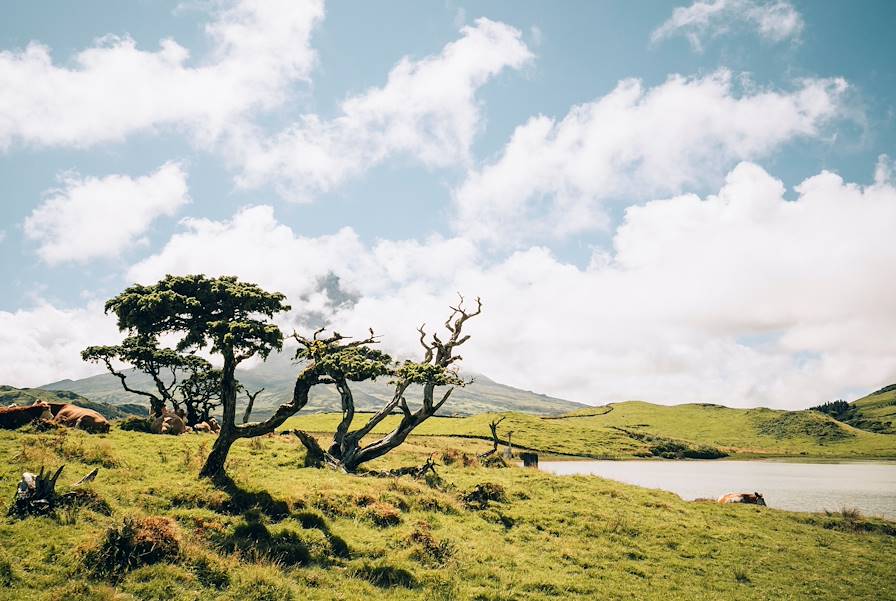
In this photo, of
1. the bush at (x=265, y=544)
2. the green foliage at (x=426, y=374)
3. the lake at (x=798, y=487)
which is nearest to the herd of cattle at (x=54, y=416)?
the green foliage at (x=426, y=374)

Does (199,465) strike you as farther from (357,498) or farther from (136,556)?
(136,556)

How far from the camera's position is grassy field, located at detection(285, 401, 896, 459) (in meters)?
106

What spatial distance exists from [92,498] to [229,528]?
5.31m

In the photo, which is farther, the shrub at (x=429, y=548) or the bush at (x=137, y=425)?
the bush at (x=137, y=425)

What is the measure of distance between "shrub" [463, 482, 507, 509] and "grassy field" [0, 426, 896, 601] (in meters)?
0.10

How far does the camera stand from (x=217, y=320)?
24844 millimetres

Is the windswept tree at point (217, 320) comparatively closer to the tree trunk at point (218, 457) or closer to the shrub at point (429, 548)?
the tree trunk at point (218, 457)

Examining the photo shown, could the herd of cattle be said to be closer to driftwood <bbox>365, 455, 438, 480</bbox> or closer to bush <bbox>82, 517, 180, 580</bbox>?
driftwood <bbox>365, 455, 438, 480</bbox>

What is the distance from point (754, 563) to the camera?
22.3m

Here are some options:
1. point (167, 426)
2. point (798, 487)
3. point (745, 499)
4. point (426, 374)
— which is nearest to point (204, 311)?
point (426, 374)

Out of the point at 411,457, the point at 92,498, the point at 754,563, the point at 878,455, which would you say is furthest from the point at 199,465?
the point at 878,455

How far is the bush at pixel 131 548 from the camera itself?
1406cm

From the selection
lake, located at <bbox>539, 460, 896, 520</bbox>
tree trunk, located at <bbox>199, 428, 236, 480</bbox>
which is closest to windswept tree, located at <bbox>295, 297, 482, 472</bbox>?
tree trunk, located at <bbox>199, 428, 236, 480</bbox>

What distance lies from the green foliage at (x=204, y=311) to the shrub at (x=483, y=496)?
48.0ft
